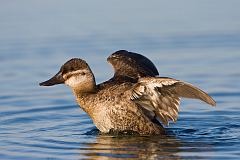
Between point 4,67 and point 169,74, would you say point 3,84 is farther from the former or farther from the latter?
point 169,74

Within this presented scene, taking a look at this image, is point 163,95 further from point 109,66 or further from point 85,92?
point 109,66

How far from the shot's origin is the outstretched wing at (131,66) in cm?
1309

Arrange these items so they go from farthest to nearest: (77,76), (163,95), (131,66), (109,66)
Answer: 1. (109,66)
2. (131,66)
3. (77,76)
4. (163,95)

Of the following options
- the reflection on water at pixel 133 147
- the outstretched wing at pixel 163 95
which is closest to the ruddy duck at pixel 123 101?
the outstretched wing at pixel 163 95

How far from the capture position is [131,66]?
1322 centimetres

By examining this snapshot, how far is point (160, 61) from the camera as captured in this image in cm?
1692

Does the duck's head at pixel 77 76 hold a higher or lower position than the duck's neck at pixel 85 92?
higher

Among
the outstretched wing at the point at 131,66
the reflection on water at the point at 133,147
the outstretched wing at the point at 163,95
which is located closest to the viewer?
the reflection on water at the point at 133,147

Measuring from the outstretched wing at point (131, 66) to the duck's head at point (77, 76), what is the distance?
0.80 m

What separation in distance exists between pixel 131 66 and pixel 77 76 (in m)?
1.17

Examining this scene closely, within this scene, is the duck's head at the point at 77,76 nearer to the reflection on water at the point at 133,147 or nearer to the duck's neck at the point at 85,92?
the duck's neck at the point at 85,92

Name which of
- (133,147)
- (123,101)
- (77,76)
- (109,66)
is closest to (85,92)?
(77,76)

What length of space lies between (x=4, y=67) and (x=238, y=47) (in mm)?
4982

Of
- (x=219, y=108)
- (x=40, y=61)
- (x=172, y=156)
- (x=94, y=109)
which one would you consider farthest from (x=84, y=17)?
(x=172, y=156)
